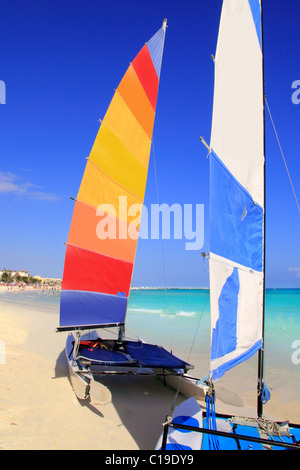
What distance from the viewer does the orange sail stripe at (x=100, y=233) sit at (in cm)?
624

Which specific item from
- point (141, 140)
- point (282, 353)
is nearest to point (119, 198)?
point (141, 140)

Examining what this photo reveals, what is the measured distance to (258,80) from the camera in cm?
373

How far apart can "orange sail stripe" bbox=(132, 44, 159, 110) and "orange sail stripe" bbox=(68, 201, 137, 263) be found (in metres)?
2.91

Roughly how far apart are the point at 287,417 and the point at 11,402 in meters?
4.09

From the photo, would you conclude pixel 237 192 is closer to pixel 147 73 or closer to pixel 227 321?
pixel 227 321

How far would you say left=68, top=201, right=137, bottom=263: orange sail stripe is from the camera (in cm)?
624

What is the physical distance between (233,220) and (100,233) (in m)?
3.62

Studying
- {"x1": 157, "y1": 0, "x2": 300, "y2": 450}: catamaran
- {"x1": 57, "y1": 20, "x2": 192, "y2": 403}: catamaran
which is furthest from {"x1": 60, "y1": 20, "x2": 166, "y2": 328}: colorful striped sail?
{"x1": 157, "y1": 0, "x2": 300, "y2": 450}: catamaran

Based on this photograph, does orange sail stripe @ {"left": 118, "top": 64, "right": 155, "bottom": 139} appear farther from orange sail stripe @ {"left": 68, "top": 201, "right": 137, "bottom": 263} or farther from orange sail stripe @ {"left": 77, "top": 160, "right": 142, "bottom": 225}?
orange sail stripe @ {"left": 68, "top": 201, "right": 137, "bottom": 263}

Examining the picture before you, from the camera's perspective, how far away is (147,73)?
7.16m

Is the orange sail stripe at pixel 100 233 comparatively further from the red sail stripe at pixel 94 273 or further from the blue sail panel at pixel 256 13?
the blue sail panel at pixel 256 13

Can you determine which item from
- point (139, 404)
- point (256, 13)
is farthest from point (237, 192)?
point (139, 404)

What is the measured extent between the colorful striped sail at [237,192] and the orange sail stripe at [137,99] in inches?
141
